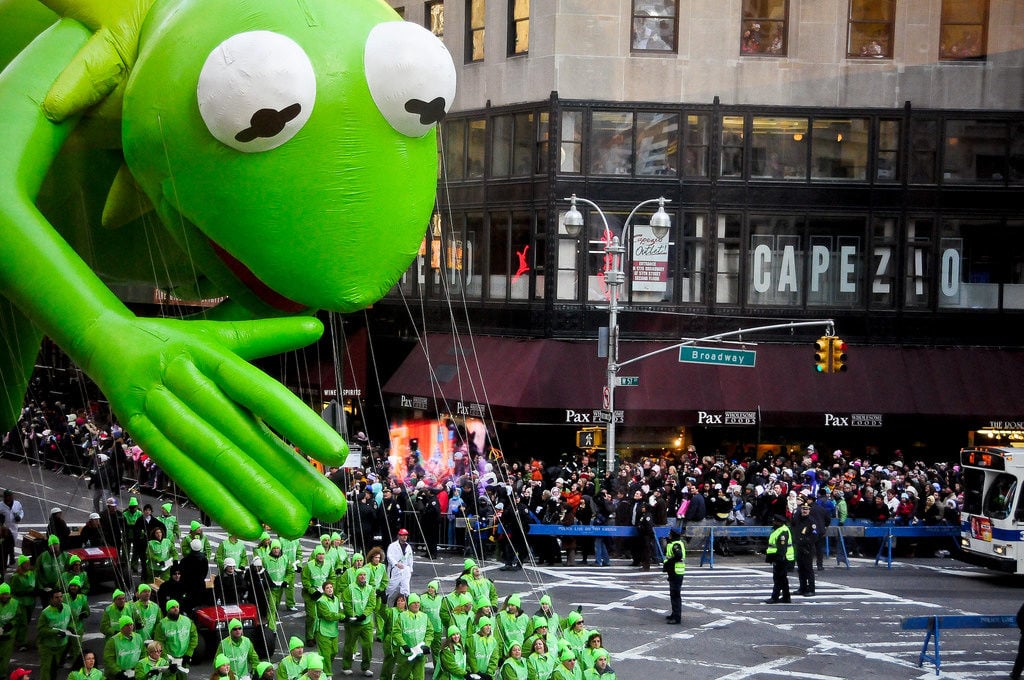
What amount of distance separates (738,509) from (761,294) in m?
9.04

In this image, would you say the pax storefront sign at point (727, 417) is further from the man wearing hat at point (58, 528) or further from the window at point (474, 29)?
the man wearing hat at point (58, 528)

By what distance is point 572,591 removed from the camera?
2153cm

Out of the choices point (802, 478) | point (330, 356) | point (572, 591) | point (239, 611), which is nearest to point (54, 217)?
point (239, 611)

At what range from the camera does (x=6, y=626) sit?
15.9 metres

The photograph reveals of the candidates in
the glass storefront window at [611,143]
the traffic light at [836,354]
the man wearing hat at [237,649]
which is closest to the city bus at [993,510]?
the traffic light at [836,354]

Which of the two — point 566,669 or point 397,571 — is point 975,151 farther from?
point 566,669

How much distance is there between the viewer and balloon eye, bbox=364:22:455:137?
711 centimetres

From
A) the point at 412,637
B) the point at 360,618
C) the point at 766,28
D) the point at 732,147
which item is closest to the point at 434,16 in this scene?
the point at 766,28

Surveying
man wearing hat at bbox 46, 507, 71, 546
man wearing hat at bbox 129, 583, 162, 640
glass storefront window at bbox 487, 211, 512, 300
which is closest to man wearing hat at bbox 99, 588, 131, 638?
man wearing hat at bbox 129, 583, 162, 640

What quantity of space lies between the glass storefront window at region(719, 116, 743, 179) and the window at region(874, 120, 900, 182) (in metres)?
3.67

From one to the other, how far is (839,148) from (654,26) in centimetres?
574

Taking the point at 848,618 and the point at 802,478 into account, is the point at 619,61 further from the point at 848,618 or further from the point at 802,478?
the point at 848,618

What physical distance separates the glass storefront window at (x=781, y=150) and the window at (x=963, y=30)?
433 cm

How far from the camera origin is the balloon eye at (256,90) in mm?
6742
